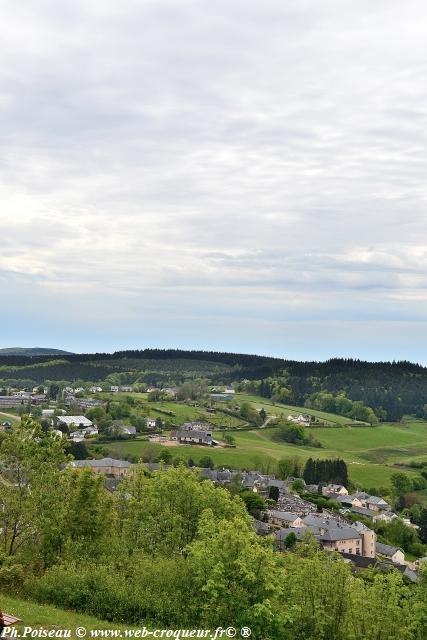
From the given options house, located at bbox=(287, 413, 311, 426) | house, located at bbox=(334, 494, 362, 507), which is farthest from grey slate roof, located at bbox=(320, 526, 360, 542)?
house, located at bbox=(287, 413, 311, 426)

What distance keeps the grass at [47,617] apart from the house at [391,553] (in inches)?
2334

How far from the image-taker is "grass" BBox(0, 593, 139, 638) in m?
19.0

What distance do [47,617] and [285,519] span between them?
60004 millimetres

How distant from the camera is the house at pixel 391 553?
71625mm

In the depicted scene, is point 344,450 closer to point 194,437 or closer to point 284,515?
point 194,437

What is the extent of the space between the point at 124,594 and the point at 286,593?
25.5 feet

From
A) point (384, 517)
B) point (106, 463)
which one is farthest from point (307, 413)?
point (106, 463)

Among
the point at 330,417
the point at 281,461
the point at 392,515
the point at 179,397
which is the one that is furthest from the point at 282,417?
the point at 392,515

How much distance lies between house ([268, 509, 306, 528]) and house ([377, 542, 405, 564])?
1007cm

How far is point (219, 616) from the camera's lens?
75.2 feet

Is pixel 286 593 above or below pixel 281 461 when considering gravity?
above

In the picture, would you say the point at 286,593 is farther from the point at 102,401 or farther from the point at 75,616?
the point at 102,401

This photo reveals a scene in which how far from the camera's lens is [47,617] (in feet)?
65.1

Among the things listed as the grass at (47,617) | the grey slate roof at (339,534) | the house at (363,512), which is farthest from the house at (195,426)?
the grass at (47,617)
